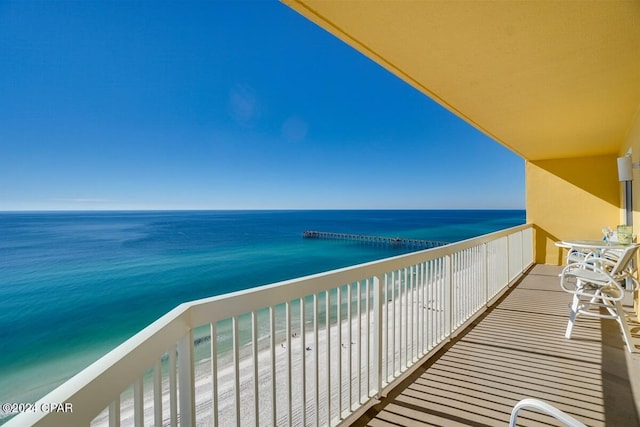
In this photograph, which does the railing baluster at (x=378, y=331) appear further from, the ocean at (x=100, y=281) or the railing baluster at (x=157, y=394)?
the ocean at (x=100, y=281)

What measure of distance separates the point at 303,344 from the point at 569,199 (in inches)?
283

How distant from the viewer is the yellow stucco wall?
5848mm

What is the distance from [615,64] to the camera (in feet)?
7.07

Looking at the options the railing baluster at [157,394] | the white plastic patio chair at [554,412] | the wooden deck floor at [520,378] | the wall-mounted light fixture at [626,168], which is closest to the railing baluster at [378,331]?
the wooden deck floor at [520,378]

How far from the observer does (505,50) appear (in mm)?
1966

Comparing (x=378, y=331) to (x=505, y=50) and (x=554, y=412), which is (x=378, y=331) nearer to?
(x=554, y=412)

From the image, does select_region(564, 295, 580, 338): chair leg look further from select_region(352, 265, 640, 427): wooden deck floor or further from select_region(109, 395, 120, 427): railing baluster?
select_region(109, 395, 120, 427): railing baluster

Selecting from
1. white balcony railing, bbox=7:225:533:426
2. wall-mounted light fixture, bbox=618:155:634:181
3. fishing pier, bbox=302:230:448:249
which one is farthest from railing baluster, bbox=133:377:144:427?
fishing pier, bbox=302:230:448:249

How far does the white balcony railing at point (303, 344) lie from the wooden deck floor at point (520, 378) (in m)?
0.17

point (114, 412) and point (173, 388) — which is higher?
point (114, 412)

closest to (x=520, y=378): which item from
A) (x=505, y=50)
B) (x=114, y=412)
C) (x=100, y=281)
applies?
(x=505, y=50)

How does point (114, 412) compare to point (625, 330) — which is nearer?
point (114, 412)

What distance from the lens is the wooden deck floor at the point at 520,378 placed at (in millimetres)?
1791

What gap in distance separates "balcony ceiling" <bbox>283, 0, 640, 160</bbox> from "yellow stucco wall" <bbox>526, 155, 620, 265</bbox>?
3383mm
